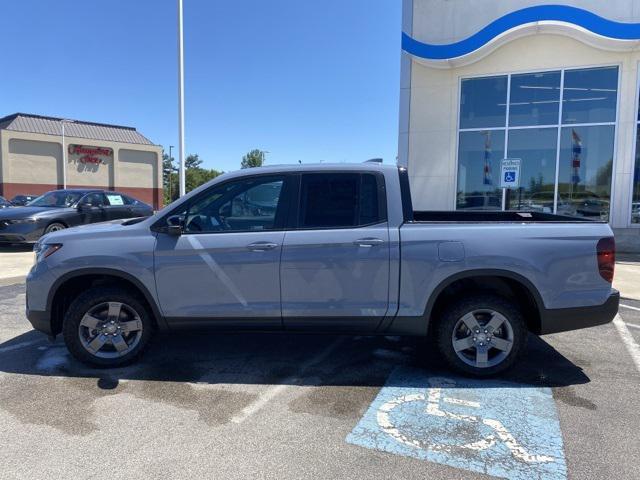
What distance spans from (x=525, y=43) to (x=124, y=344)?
12.5 m

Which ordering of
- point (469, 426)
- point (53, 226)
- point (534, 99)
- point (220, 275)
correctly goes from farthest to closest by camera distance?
point (534, 99)
point (53, 226)
point (220, 275)
point (469, 426)

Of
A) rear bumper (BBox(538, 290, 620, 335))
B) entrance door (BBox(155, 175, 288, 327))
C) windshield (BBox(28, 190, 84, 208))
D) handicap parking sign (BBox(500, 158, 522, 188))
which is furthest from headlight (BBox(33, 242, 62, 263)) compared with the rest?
handicap parking sign (BBox(500, 158, 522, 188))

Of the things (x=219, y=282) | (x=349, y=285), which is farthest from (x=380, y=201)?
(x=219, y=282)

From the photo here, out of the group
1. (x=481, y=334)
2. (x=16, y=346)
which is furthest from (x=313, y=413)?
(x=16, y=346)

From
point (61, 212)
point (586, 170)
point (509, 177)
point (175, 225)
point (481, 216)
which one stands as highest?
point (586, 170)

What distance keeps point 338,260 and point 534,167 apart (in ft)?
35.3

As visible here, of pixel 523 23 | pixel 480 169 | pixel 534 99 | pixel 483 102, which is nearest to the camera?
pixel 523 23

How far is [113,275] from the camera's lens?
4.11m

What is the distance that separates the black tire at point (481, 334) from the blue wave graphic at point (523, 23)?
10.4 meters

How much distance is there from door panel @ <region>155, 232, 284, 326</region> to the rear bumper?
2256mm

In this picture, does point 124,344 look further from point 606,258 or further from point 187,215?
point 606,258

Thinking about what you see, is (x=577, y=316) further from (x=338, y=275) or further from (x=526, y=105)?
(x=526, y=105)

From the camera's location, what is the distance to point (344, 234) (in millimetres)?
3969

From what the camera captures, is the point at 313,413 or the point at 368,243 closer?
the point at 313,413
